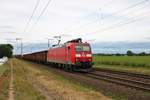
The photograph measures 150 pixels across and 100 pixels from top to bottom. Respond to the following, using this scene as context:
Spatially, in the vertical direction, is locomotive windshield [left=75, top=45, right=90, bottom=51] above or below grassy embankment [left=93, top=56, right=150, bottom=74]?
above

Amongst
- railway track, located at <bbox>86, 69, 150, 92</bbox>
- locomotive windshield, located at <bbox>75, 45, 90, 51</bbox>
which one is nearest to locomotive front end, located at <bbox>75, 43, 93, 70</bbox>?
locomotive windshield, located at <bbox>75, 45, 90, 51</bbox>

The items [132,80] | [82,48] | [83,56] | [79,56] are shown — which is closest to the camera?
[132,80]

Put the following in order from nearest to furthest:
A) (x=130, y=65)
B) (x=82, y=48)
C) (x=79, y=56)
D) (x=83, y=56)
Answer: (x=79, y=56) < (x=83, y=56) < (x=82, y=48) < (x=130, y=65)

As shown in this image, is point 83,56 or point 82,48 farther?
point 82,48

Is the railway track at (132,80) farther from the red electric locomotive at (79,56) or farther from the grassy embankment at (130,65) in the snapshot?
the red electric locomotive at (79,56)

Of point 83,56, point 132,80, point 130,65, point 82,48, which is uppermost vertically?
point 82,48

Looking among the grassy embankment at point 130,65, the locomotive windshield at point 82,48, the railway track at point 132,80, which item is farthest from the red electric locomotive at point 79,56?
the railway track at point 132,80

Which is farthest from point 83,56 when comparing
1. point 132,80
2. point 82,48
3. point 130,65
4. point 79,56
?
point 130,65

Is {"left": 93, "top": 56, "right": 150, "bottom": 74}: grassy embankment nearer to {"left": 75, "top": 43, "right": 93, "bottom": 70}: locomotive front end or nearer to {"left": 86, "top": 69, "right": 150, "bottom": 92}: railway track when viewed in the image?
{"left": 75, "top": 43, "right": 93, "bottom": 70}: locomotive front end

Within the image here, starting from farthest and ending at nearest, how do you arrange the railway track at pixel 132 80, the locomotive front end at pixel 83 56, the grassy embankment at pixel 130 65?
1. the grassy embankment at pixel 130 65
2. the locomotive front end at pixel 83 56
3. the railway track at pixel 132 80

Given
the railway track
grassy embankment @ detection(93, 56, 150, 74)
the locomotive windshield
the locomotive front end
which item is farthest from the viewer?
grassy embankment @ detection(93, 56, 150, 74)

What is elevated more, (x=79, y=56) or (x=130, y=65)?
(x=79, y=56)

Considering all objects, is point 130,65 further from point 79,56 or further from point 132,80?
point 132,80

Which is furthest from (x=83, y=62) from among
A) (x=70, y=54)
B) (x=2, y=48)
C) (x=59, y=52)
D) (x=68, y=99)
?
(x=2, y=48)
